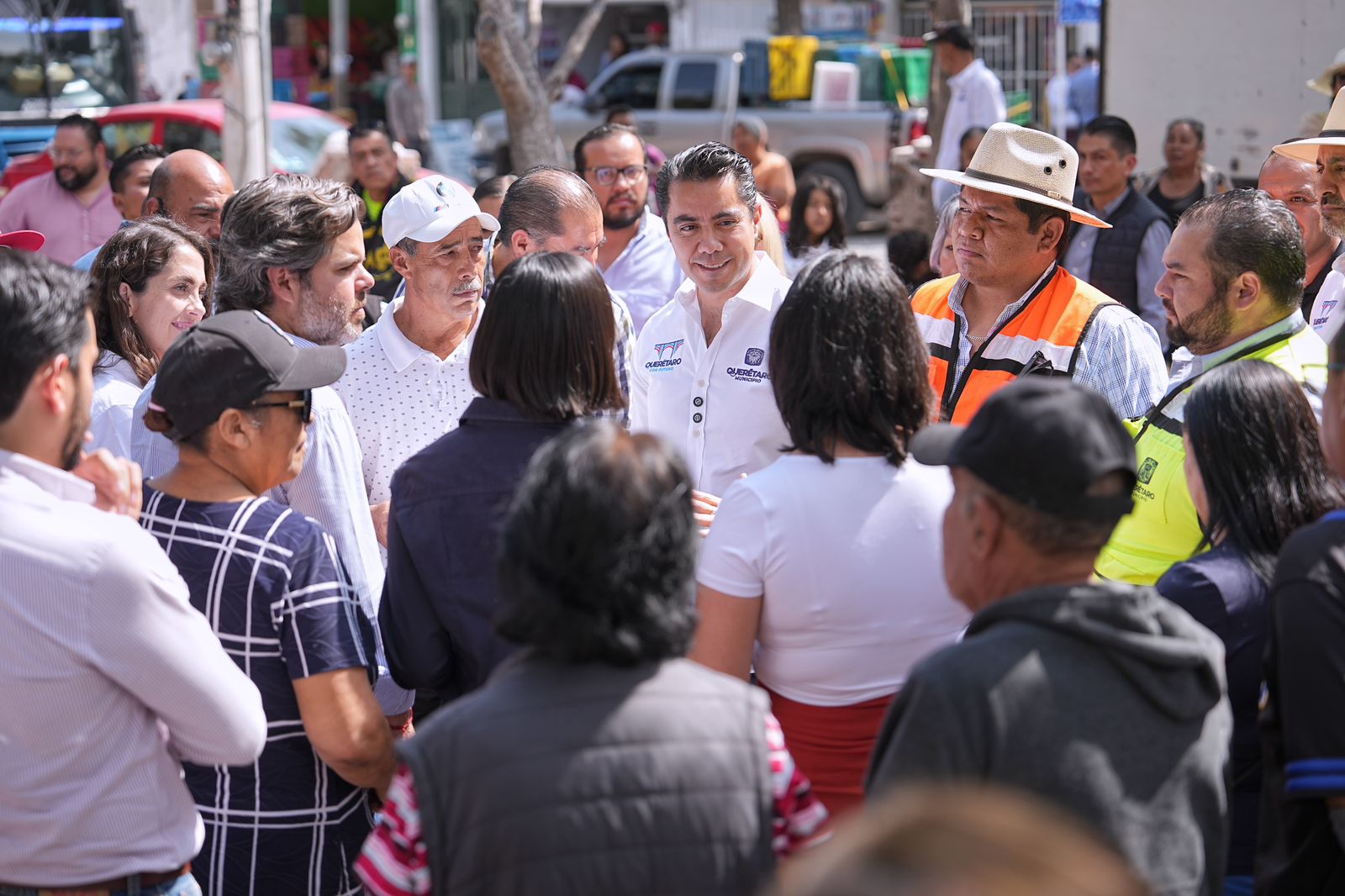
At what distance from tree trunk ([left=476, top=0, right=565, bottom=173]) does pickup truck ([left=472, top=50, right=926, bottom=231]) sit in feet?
18.4

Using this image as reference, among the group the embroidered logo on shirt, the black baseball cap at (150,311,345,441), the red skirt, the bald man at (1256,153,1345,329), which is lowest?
the red skirt

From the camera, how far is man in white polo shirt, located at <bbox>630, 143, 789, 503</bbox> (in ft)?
12.2

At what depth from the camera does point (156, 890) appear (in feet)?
7.04

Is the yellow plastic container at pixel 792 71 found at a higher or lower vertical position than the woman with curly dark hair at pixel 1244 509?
higher

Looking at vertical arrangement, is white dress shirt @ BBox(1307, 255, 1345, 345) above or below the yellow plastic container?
below

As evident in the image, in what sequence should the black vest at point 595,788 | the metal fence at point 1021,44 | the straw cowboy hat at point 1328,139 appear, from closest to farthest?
the black vest at point 595,788
the straw cowboy hat at point 1328,139
the metal fence at point 1021,44

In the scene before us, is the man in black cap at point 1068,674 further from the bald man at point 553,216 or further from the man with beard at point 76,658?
the bald man at point 553,216

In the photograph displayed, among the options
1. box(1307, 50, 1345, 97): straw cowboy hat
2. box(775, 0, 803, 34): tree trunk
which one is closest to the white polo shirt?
box(1307, 50, 1345, 97): straw cowboy hat

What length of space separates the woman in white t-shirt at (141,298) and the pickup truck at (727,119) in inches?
559

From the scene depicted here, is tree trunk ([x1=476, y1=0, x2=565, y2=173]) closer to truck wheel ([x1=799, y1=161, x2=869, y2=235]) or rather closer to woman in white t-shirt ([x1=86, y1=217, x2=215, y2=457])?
truck wheel ([x1=799, y1=161, x2=869, y2=235])

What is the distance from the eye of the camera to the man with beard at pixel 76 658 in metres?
2.02

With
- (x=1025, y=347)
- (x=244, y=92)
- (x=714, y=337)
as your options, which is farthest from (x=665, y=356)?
(x=244, y=92)

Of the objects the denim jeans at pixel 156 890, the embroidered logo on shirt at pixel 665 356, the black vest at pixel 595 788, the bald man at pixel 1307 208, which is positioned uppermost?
the bald man at pixel 1307 208

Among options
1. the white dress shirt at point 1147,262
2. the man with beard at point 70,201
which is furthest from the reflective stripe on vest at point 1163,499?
the man with beard at point 70,201
